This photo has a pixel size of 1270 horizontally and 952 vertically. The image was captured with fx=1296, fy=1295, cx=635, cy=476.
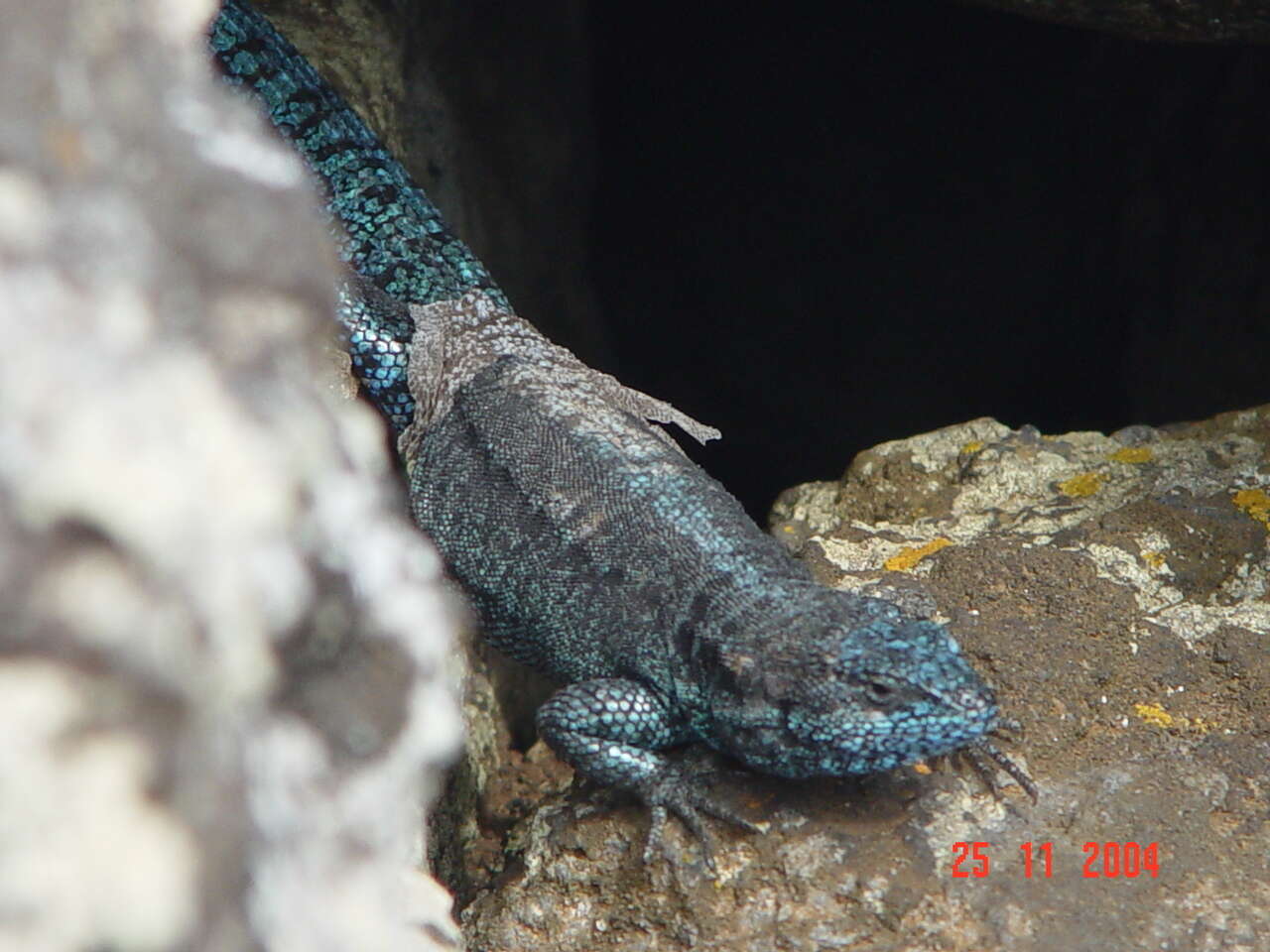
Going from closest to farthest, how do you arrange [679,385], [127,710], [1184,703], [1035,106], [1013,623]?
[127,710] < [1184,703] < [1013,623] < [1035,106] < [679,385]

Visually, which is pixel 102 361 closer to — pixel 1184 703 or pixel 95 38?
pixel 95 38

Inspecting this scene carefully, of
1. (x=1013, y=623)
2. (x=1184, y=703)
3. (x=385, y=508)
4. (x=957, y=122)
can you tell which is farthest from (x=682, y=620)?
(x=957, y=122)

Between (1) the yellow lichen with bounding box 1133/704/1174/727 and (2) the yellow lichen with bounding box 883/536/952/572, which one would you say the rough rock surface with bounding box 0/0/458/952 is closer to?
(1) the yellow lichen with bounding box 1133/704/1174/727

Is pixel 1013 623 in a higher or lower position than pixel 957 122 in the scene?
lower

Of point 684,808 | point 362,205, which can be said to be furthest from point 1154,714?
point 362,205

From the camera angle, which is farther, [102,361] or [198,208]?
[198,208]

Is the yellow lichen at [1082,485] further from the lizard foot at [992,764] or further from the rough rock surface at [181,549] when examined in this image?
the rough rock surface at [181,549]
